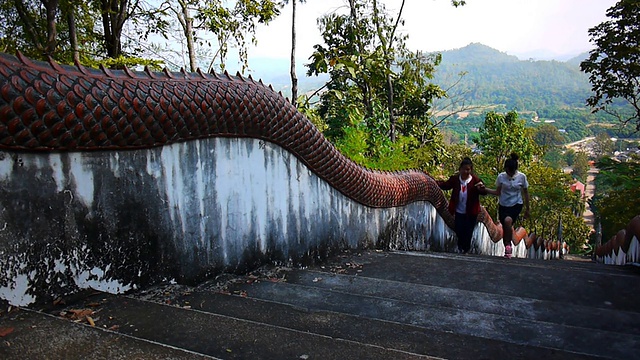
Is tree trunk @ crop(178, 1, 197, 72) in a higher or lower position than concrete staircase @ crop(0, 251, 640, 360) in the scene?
higher

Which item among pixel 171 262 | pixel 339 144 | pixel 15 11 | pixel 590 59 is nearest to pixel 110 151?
pixel 171 262

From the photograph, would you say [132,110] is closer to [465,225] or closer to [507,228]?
[465,225]

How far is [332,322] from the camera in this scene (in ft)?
8.38

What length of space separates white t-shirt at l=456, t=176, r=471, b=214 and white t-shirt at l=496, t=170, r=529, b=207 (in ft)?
1.49

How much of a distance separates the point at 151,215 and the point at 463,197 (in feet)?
17.2

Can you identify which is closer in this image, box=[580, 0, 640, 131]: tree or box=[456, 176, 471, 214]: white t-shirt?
box=[456, 176, 471, 214]: white t-shirt

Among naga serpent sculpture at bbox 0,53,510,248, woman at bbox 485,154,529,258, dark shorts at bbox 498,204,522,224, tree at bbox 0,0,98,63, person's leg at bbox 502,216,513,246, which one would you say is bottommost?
person's leg at bbox 502,216,513,246

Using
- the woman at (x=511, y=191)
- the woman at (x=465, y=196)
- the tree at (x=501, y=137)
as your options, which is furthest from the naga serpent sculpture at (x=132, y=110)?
the tree at (x=501, y=137)

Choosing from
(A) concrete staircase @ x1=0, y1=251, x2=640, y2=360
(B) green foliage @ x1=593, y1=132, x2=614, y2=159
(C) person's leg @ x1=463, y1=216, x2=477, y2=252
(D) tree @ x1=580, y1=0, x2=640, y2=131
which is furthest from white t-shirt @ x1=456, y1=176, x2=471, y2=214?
(B) green foliage @ x1=593, y1=132, x2=614, y2=159

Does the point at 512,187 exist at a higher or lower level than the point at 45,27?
lower

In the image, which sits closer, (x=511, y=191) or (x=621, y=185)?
(x=511, y=191)

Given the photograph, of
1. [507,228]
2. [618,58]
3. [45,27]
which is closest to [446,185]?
[507,228]

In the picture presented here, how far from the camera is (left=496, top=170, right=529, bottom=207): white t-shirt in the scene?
6.93 m

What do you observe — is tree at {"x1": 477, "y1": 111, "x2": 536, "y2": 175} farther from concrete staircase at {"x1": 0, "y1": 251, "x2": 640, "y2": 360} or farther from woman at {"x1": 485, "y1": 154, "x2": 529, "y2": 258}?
concrete staircase at {"x1": 0, "y1": 251, "x2": 640, "y2": 360}
